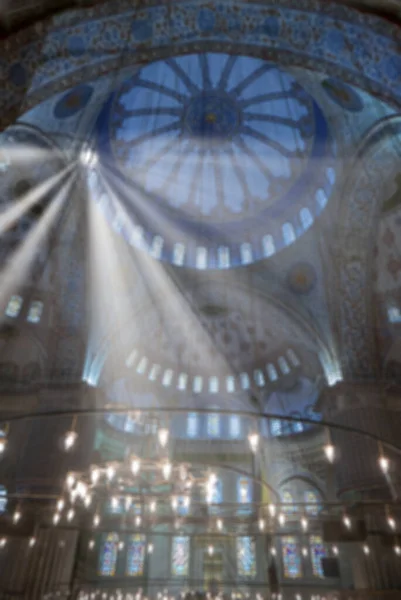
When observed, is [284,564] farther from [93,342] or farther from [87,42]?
[87,42]

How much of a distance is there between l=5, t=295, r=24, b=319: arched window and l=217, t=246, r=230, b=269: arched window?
7911 mm

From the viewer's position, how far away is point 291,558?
58.6ft

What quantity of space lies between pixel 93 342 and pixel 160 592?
445 inches

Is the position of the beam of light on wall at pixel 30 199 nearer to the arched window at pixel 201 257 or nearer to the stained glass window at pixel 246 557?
the arched window at pixel 201 257

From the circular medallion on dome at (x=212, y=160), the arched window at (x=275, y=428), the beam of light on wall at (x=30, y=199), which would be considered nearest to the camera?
the beam of light on wall at (x=30, y=199)

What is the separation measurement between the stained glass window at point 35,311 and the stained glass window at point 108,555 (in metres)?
10.5

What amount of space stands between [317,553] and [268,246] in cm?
1325

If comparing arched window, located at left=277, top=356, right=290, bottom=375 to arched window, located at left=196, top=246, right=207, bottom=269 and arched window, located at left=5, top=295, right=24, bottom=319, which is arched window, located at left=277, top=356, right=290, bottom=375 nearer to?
arched window, located at left=196, top=246, right=207, bottom=269

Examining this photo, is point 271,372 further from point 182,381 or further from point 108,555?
point 108,555

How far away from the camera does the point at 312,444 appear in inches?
731

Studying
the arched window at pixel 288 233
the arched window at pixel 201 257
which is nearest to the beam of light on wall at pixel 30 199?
the arched window at pixel 201 257

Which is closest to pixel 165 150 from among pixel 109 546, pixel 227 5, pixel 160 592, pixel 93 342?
pixel 93 342

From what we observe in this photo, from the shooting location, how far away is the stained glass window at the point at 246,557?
17.8 metres

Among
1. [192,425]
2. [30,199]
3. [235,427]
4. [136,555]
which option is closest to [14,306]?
[30,199]
